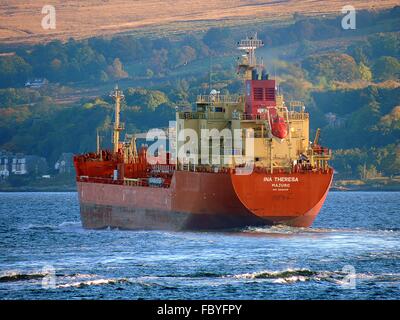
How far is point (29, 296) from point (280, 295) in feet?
34.0

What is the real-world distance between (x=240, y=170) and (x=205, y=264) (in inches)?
597

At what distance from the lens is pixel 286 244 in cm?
7762

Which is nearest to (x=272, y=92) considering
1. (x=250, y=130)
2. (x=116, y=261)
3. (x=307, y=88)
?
(x=250, y=130)

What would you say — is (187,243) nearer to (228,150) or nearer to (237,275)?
(228,150)

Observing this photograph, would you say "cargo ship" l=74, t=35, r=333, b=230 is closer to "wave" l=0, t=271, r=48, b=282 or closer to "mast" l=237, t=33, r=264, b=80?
"mast" l=237, t=33, r=264, b=80

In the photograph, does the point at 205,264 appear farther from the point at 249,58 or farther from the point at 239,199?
the point at 249,58

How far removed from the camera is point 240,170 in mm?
84438

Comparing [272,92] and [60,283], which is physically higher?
[272,92]

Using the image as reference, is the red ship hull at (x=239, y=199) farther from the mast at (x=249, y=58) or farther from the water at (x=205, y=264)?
the mast at (x=249, y=58)
